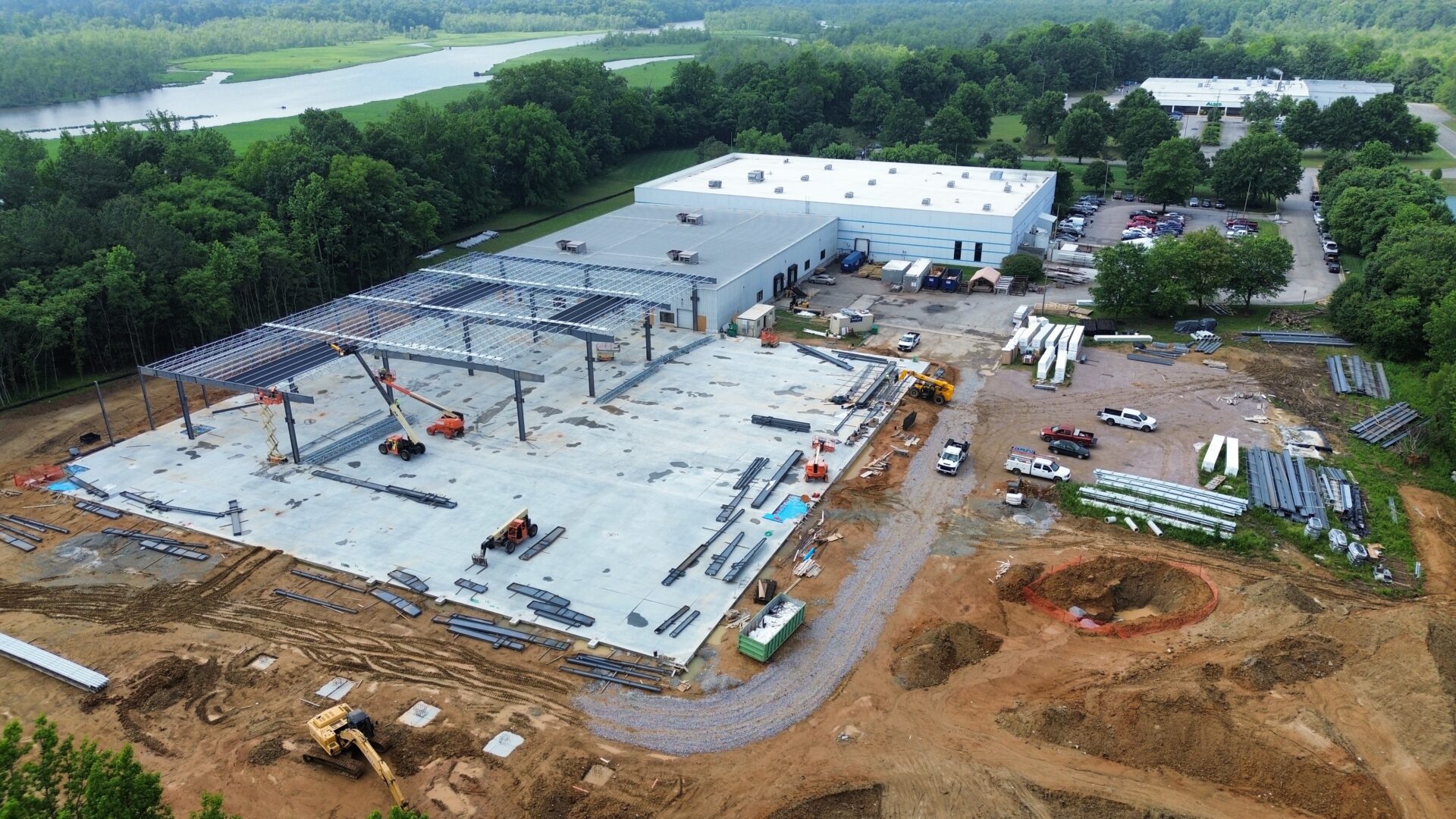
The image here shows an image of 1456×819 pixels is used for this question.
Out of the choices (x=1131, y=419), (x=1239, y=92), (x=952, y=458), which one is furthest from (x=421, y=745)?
(x=1239, y=92)

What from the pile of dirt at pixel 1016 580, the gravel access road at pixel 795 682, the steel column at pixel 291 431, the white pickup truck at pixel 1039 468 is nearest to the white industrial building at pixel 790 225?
the white pickup truck at pixel 1039 468

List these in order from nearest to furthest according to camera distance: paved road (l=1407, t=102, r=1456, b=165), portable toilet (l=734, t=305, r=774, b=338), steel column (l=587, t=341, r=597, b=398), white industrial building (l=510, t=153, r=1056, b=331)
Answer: steel column (l=587, t=341, r=597, b=398), portable toilet (l=734, t=305, r=774, b=338), white industrial building (l=510, t=153, r=1056, b=331), paved road (l=1407, t=102, r=1456, b=165)

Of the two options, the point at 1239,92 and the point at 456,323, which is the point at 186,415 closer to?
the point at 456,323

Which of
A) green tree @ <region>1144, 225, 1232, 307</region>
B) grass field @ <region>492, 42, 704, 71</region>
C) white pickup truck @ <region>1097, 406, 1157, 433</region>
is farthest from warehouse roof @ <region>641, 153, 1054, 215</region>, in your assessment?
grass field @ <region>492, 42, 704, 71</region>

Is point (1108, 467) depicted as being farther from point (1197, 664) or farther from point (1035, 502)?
point (1197, 664)

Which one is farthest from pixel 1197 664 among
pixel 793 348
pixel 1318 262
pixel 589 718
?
pixel 1318 262

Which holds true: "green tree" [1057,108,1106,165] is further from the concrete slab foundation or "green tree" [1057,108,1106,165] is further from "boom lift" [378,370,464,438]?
"boom lift" [378,370,464,438]
